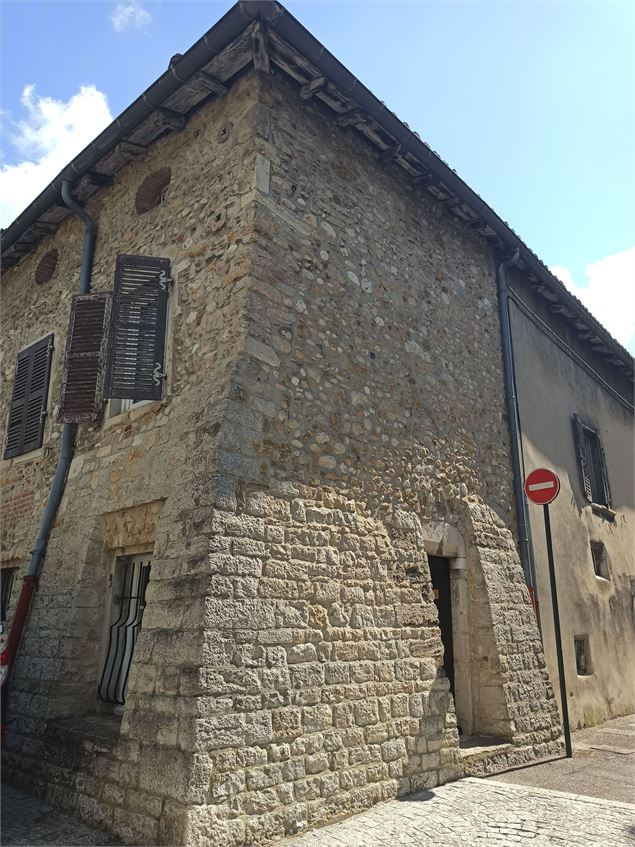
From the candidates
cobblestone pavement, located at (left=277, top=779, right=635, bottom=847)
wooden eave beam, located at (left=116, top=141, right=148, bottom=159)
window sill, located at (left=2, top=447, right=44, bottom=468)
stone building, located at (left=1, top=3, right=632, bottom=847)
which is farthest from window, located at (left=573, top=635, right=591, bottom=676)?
wooden eave beam, located at (left=116, top=141, right=148, bottom=159)

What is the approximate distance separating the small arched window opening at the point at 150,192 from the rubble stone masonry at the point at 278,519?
202mm

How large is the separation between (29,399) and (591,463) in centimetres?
840

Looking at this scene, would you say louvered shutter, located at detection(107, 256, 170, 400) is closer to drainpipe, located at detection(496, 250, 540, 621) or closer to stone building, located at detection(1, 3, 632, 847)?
stone building, located at detection(1, 3, 632, 847)

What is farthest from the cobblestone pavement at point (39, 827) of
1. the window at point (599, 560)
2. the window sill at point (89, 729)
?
the window at point (599, 560)

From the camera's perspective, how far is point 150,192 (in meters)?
6.81

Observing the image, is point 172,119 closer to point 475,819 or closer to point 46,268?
point 46,268

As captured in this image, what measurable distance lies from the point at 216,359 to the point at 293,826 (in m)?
3.37

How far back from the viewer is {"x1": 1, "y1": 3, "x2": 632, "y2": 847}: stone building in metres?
4.21

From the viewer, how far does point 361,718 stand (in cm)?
483

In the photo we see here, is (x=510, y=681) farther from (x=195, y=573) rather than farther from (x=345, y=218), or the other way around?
(x=345, y=218)

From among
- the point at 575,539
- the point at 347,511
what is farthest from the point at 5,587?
the point at 575,539

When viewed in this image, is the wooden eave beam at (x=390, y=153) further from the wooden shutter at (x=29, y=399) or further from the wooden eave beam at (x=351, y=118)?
the wooden shutter at (x=29, y=399)

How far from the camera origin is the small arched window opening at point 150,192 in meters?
6.73

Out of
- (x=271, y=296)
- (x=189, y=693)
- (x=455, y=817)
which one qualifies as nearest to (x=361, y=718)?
(x=455, y=817)
